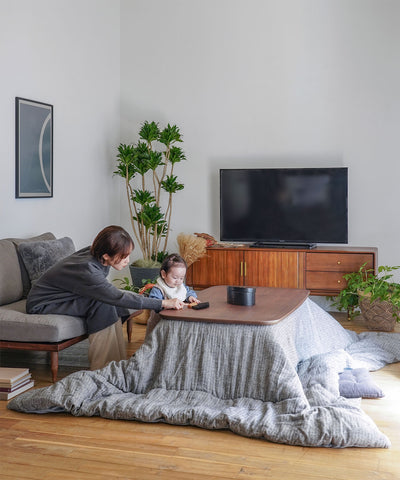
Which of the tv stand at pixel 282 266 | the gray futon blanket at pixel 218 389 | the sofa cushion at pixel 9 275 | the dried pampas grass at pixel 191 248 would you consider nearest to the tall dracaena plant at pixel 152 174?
the dried pampas grass at pixel 191 248

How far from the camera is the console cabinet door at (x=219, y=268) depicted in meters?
5.72

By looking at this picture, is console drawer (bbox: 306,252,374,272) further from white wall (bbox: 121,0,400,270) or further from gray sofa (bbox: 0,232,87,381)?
gray sofa (bbox: 0,232,87,381)

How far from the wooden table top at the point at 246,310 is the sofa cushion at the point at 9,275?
1.23 meters

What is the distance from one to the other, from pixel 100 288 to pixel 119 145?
10.3 feet

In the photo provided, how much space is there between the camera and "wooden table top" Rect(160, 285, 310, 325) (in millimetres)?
3193

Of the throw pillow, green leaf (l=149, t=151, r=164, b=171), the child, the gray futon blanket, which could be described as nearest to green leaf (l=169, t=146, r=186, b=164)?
green leaf (l=149, t=151, r=164, b=171)

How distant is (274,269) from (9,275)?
93.6 inches

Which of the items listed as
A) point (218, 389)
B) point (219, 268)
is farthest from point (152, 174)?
point (218, 389)

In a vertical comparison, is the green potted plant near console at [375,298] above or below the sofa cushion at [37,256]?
below

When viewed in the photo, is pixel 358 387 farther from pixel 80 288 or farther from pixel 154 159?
pixel 154 159

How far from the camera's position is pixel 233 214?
5.98 metres

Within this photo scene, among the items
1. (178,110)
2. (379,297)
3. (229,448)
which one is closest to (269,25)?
(178,110)

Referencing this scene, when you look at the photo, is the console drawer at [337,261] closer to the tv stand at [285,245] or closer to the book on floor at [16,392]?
the tv stand at [285,245]

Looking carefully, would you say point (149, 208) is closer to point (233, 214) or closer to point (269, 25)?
point (233, 214)
